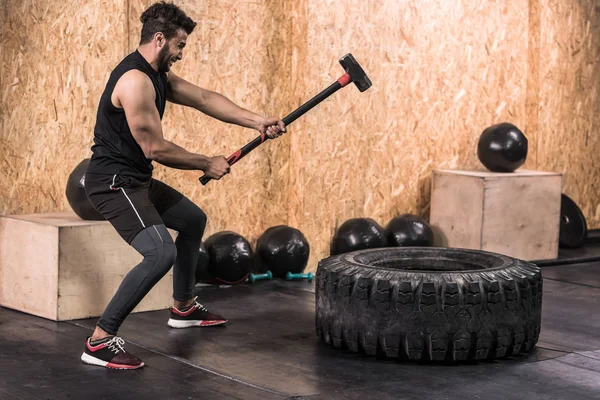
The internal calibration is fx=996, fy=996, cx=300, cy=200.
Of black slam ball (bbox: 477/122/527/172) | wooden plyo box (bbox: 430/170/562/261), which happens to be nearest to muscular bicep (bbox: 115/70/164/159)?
wooden plyo box (bbox: 430/170/562/261)

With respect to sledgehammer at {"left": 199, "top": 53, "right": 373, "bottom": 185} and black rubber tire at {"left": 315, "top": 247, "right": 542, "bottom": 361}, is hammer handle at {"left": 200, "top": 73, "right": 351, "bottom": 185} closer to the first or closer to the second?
sledgehammer at {"left": 199, "top": 53, "right": 373, "bottom": 185}

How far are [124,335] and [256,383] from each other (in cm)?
102

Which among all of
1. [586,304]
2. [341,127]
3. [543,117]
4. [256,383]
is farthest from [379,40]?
[256,383]

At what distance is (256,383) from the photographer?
394 cm

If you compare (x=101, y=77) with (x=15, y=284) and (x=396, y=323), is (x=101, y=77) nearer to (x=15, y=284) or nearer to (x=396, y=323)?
(x=15, y=284)

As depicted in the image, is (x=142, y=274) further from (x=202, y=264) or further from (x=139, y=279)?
(x=202, y=264)

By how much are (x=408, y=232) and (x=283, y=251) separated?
0.97 meters

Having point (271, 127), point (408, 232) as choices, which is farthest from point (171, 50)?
point (408, 232)

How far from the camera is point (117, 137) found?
169 inches

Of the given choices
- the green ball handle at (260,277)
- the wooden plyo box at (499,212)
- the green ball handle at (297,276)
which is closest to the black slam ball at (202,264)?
the green ball handle at (260,277)

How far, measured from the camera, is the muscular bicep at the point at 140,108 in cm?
414

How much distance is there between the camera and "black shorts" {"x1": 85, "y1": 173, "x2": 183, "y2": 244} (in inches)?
168

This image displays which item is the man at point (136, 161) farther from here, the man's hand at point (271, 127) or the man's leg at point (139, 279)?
the man's hand at point (271, 127)

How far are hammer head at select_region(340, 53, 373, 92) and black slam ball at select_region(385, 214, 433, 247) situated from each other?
80.9 inches
